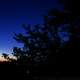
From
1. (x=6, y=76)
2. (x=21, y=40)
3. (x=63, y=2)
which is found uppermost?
(x=63, y=2)

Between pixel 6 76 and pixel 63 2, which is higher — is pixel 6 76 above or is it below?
below

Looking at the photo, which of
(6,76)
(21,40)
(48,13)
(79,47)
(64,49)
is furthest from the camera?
(21,40)

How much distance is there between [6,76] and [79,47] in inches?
429

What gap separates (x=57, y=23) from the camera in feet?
67.3

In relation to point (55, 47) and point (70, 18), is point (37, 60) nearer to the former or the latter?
point (55, 47)

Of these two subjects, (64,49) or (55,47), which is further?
(55,47)

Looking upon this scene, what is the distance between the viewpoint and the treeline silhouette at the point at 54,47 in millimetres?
18078

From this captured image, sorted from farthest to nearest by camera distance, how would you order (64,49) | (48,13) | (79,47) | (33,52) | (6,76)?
(33,52) → (48,13) → (64,49) → (79,47) → (6,76)

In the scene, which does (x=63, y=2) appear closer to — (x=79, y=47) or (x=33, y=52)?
(x=79, y=47)

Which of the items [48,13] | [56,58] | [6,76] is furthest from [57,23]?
[6,76]

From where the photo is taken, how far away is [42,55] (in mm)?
22422

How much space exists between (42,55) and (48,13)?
4.70 m

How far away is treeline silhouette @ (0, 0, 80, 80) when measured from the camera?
18.1 meters

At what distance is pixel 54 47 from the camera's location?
21297 mm
